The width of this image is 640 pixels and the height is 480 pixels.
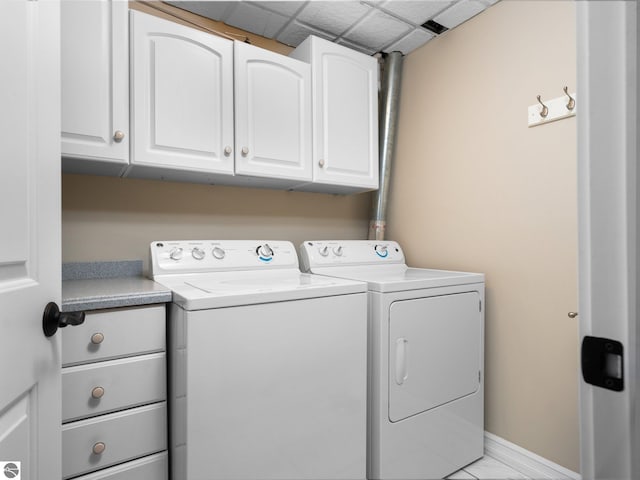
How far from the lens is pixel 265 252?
6.62ft

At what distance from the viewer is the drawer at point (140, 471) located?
125 centimetres

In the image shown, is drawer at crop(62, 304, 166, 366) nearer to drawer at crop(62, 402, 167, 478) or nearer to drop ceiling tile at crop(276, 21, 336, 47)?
drawer at crop(62, 402, 167, 478)

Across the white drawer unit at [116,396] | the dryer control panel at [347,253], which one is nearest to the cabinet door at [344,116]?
the dryer control panel at [347,253]

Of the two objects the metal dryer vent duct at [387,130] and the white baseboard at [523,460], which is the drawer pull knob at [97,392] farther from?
the white baseboard at [523,460]

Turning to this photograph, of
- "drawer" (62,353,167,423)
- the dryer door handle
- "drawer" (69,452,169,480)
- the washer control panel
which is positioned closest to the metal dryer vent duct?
the washer control panel

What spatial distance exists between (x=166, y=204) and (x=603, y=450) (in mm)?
2021

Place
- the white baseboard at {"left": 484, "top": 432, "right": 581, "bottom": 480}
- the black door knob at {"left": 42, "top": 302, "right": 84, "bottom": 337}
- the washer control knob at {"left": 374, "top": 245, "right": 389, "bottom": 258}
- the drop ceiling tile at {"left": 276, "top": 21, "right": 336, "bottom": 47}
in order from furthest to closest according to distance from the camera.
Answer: the washer control knob at {"left": 374, "top": 245, "right": 389, "bottom": 258} → the drop ceiling tile at {"left": 276, "top": 21, "right": 336, "bottom": 47} → the white baseboard at {"left": 484, "top": 432, "right": 581, "bottom": 480} → the black door knob at {"left": 42, "top": 302, "right": 84, "bottom": 337}

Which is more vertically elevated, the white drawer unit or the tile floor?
the white drawer unit

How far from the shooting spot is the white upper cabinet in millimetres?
2113

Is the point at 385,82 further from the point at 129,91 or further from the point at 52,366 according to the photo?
the point at 52,366

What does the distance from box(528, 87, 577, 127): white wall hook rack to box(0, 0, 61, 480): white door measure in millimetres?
1930

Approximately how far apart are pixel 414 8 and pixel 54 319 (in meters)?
2.18

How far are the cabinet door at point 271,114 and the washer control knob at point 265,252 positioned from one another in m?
0.38

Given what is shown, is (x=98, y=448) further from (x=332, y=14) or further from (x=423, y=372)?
(x=332, y=14)
